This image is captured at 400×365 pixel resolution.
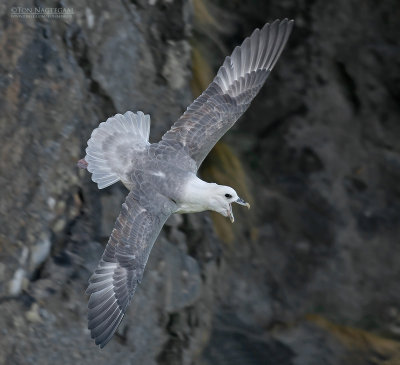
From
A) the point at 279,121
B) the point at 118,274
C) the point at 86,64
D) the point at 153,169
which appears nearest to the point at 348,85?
the point at 279,121

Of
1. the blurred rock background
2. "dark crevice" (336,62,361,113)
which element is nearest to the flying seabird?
the blurred rock background

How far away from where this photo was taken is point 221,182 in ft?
20.8

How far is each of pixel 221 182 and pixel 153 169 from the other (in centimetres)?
176

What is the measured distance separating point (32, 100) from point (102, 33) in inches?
33.4

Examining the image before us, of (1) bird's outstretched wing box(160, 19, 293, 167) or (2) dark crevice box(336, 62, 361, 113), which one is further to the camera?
(2) dark crevice box(336, 62, 361, 113)

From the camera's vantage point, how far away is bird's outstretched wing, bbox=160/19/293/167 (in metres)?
4.90

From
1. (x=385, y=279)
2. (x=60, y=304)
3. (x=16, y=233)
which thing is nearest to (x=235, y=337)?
(x=385, y=279)

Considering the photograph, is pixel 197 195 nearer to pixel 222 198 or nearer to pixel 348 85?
pixel 222 198

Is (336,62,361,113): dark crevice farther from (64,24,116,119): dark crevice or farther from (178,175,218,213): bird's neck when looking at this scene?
(178,175,218,213): bird's neck

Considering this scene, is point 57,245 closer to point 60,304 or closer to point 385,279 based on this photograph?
point 60,304

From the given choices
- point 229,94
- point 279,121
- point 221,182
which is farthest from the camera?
point 279,121

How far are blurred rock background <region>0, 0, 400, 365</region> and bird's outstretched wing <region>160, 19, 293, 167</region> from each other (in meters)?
0.62

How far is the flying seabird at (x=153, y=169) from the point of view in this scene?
14.2ft

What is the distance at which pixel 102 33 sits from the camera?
5309 millimetres
